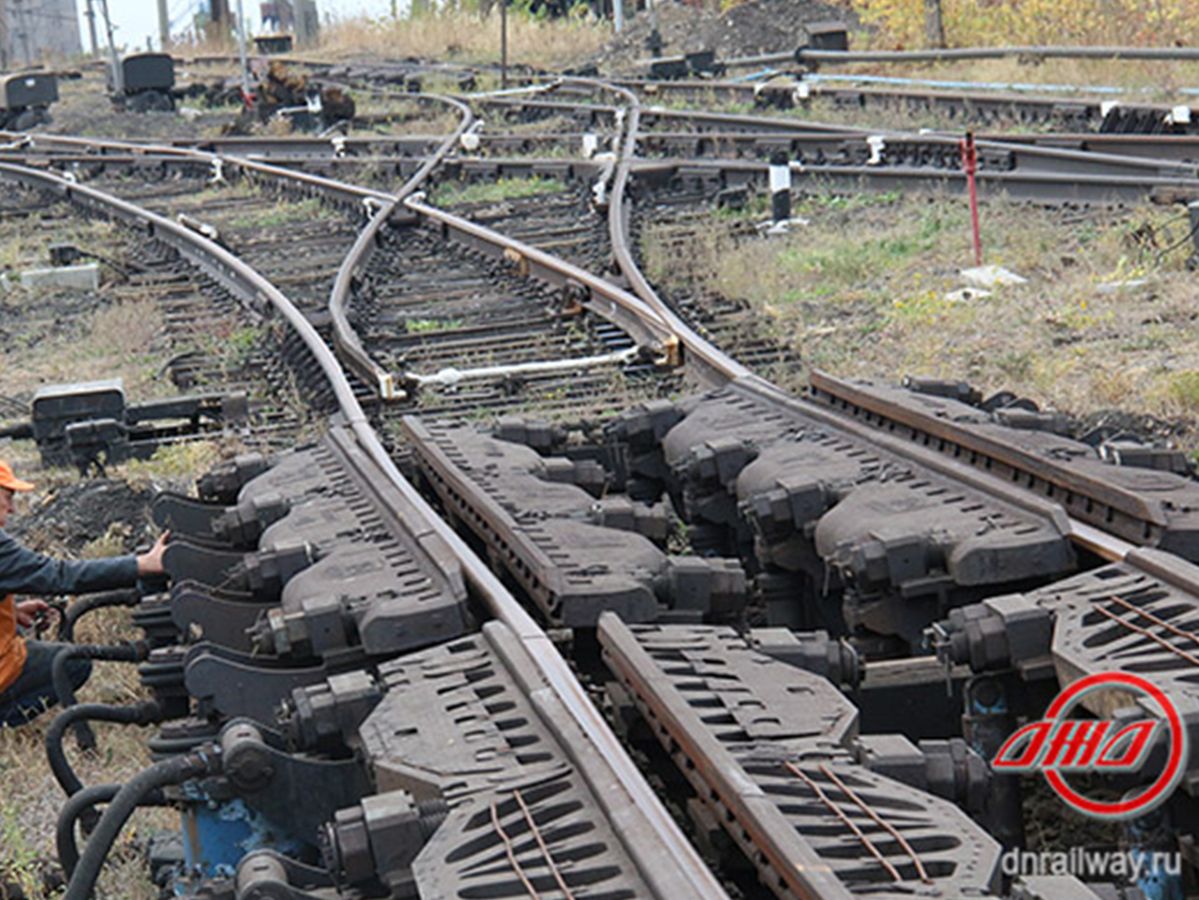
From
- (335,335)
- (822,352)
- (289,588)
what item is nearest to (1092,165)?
(822,352)

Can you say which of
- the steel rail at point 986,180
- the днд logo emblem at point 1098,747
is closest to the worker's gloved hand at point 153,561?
the днд logo emblem at point 1098,747

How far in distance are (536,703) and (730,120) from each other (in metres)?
16.8

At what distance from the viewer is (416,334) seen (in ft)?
37.3

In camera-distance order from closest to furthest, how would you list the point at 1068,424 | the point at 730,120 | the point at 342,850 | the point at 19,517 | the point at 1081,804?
the point at 342,850, the point at 1081,804, the point at 1068,424, the point at 19,517, the point at 730,120

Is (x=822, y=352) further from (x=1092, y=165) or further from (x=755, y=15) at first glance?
(x=755, y=15)

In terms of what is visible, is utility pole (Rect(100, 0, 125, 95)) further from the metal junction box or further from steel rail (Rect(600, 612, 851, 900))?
steel rail (Rect(600, 612, 851, 900))

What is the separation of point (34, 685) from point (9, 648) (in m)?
0.17

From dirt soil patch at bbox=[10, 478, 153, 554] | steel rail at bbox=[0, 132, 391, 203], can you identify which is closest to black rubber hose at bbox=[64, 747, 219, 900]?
dirt soil patch at bbox=[10, 478, 153, 554]

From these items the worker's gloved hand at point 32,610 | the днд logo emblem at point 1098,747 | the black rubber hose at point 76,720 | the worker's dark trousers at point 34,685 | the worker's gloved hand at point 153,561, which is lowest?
the worker's dark trousers at point 34,685

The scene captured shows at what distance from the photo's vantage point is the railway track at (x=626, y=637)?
13.0 feet

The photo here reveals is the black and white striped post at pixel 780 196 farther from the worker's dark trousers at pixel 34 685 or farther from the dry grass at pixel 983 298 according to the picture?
the worker's dark trousers at pixel 34 685

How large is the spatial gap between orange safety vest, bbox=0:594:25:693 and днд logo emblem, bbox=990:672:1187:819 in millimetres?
3478

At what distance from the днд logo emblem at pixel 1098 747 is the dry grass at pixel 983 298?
13.7 ft

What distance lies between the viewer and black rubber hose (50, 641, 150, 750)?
6.41m
